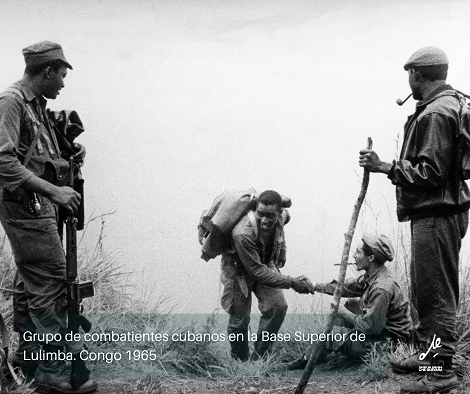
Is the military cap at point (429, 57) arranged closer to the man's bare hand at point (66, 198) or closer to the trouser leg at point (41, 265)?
the man's bare hand at point (66, 198)

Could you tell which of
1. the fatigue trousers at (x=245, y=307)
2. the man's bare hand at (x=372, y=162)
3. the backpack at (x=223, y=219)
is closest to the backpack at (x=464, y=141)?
the man's bare hand at (x=372, y=162)

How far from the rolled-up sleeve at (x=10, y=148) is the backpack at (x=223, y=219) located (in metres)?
1.75

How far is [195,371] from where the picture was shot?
15.5ft

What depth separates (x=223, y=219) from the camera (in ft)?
16.1

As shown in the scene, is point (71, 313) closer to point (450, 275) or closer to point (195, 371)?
point (195, 371)

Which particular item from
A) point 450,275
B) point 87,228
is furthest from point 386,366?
point 87,228

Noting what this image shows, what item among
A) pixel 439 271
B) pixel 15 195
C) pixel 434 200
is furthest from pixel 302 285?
pixel 15 195

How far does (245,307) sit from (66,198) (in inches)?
86.0

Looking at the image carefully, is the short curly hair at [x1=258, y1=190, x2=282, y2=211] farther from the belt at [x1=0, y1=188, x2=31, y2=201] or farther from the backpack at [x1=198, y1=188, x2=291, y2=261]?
the belt at [x1=0, y1=188, x2=31, y2=201]

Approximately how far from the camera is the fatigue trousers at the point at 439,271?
152 inches

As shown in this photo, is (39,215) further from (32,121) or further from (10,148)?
(32,121)

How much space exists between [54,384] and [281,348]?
2.12 meters

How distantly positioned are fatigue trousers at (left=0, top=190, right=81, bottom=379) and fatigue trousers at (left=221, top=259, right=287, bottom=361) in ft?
5.54

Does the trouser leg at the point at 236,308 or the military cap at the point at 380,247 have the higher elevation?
the military cap at the point at 380,247
